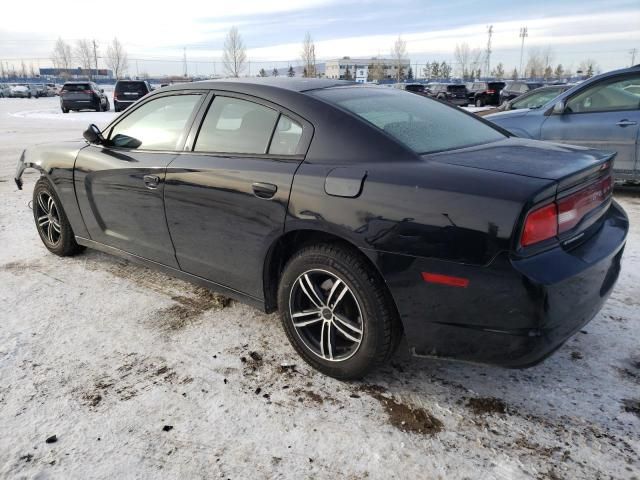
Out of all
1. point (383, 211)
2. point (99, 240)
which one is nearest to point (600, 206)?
point (383, 211)

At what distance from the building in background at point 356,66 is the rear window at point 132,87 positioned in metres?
96.2

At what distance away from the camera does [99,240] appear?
400 cm

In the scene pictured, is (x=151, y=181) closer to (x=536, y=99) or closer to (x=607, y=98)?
(x=607, y=98)

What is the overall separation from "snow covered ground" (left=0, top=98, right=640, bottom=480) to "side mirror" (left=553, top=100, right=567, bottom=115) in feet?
11.7

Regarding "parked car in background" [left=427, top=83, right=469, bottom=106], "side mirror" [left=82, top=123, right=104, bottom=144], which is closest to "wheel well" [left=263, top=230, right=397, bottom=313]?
"side mirror" [left=82, top=123, right=104, bottom=144]

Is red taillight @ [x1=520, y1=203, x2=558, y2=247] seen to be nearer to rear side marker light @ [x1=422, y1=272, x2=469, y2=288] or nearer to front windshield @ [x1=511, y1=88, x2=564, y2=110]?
rear side marker light @ [x1=422, y1=272, x2=469, y2=288]

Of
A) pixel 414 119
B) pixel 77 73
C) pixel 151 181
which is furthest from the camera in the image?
pixel 77 73

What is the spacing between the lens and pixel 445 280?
2174 millimetres

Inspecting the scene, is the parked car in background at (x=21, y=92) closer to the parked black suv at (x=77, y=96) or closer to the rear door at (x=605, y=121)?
the parked black suv at (x=77, y=96)

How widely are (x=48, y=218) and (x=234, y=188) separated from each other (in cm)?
262

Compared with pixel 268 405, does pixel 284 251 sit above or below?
above

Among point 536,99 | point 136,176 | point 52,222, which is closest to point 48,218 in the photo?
point 52,222

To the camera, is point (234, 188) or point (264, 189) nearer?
point (264, 189)

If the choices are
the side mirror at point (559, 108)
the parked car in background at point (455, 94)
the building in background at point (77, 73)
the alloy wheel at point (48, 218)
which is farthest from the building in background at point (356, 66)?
the alloy wheel at point (48, 218)
